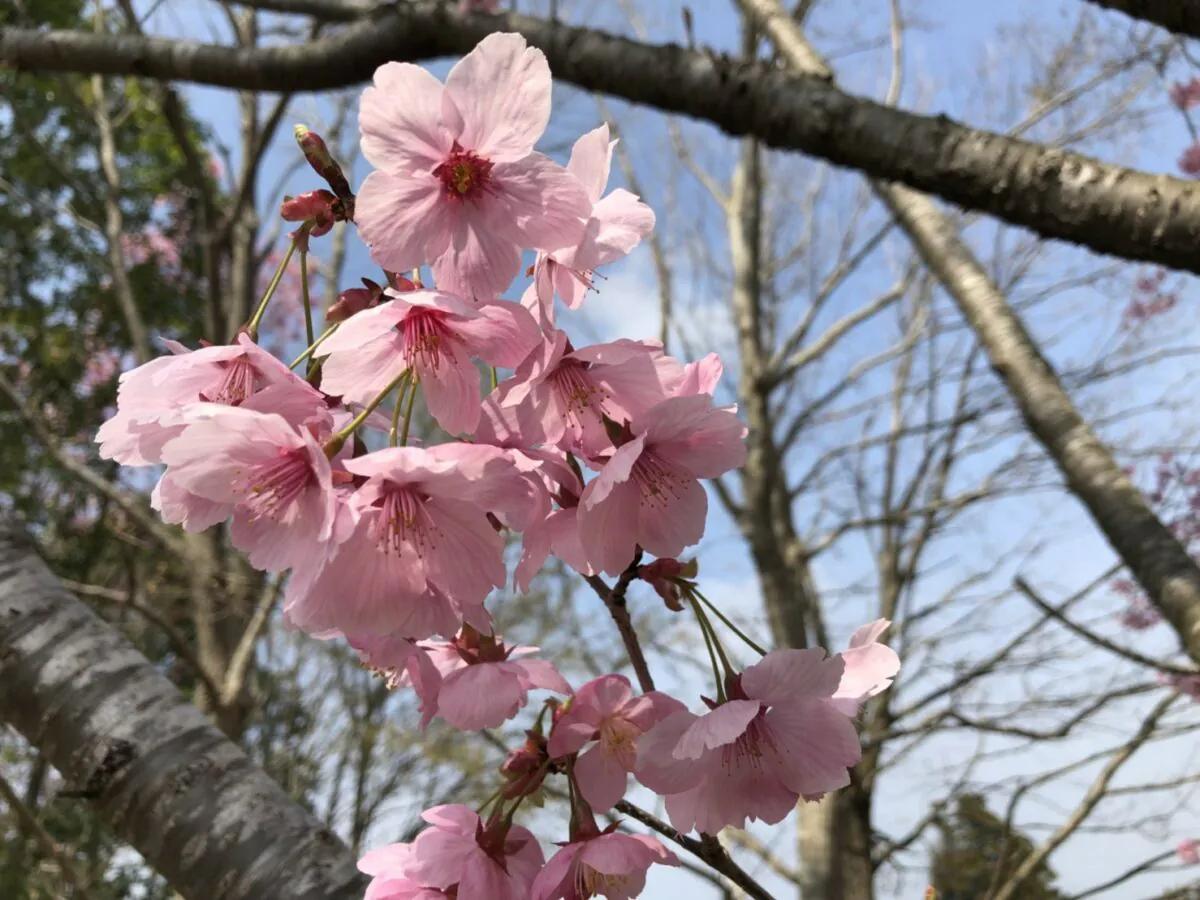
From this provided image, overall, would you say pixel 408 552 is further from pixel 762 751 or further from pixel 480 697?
pixel 762 751

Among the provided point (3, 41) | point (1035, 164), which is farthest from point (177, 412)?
point (3, 41)

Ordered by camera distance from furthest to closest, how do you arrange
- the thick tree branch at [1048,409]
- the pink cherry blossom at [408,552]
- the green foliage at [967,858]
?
the green foliage at [967,858], the thick tree branch at [1048,409], the pink cherry blossom at [408,552]

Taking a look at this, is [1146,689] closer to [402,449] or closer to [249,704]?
[402,449]

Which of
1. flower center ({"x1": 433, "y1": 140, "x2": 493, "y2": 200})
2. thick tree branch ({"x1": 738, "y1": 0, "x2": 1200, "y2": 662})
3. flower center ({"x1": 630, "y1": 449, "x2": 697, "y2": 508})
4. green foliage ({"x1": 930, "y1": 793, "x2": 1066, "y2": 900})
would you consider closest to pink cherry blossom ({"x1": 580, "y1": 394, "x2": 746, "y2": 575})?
flower center ({"x1": 630, "y1": 449, "x2": 697, "y2": 508})

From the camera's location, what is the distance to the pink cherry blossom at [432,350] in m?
0.56

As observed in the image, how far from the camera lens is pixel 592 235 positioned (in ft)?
2.01

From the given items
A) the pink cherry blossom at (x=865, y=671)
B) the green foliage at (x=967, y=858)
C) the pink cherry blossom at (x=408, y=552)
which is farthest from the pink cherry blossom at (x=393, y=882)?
the green foliage at (x=967, y=858)

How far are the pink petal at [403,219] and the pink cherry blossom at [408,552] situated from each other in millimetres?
151

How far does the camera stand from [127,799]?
0.84m

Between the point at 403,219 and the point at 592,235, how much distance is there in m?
0.14

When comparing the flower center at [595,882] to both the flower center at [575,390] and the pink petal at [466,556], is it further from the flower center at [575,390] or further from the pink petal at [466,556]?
the flower center at [575,390]

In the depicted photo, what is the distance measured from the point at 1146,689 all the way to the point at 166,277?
8.17 m

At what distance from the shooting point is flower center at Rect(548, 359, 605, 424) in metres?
0.60

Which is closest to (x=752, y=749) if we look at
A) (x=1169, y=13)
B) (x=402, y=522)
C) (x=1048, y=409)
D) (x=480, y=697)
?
(x=480, y=697)
